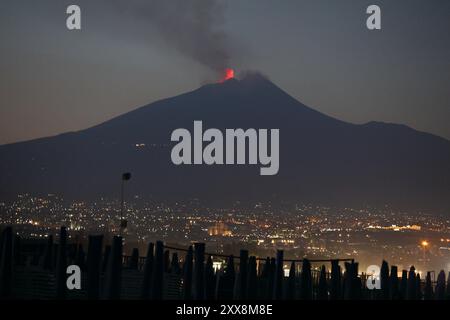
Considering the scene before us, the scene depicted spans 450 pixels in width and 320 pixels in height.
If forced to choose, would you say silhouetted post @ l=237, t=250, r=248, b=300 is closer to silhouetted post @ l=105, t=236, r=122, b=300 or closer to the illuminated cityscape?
silhouetted post @ l=105, t=236, r=122, b=300

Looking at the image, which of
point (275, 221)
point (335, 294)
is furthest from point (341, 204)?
point (335, 294)

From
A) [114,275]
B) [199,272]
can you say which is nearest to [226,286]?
[199,272]

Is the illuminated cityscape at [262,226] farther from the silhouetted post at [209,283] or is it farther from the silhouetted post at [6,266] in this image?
the silhouetted post at [6,266]

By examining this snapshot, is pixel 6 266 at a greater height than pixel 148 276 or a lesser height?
greater

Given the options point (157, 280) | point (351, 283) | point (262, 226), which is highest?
point (262, 226)

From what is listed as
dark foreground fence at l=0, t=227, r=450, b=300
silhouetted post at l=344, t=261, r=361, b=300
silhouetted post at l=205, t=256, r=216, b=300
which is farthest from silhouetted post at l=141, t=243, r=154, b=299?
silhouetted post at l=344, t=261, r=361, b=300

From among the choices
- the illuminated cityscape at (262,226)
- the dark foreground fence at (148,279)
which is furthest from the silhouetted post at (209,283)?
the illuminated cityscape at (262,226)

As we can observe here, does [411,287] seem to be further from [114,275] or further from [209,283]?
[114,275]
